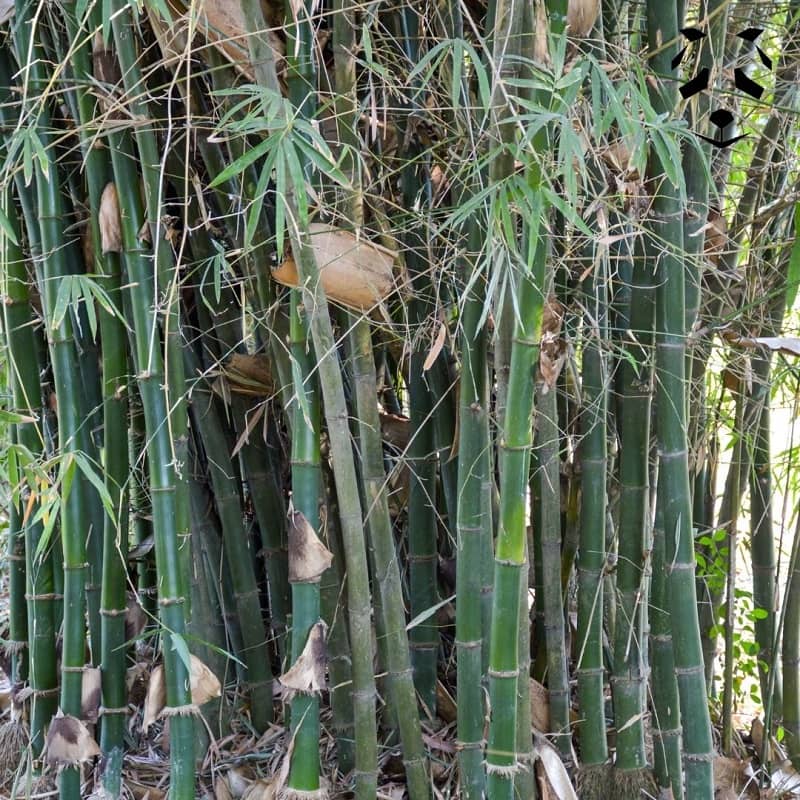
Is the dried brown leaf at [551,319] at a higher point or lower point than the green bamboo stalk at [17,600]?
higher

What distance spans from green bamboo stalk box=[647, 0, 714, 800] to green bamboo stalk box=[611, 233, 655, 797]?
7 centimetres

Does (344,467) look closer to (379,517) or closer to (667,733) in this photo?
(379,517)

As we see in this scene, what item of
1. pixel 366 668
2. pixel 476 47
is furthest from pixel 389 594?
pixel 476 47

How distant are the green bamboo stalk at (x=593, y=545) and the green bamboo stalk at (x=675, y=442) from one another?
106 mm

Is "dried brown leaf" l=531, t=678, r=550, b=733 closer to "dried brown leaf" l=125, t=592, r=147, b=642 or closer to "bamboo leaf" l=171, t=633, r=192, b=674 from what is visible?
"bamboo leaf" l=171, t=633, r=192, b=674

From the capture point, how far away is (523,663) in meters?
1.43

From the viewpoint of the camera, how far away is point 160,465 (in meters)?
1.50

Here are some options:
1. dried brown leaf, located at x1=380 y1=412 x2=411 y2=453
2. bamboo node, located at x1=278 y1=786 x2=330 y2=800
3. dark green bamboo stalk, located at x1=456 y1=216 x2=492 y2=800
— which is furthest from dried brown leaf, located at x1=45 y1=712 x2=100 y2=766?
dried brown leaf, located at x1=380 y1=412 x2=411 y2=453

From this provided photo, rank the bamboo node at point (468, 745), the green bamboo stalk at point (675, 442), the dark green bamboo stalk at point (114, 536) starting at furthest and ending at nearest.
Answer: the dark green bamboo stalk at point (114, 536)
the bamboo node at point (468, 745)
the green bamboo stalk at point (675, 442)

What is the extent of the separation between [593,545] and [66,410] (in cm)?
94

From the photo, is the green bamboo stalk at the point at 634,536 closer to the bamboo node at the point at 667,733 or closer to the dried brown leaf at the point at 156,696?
the bamboo node at the point at 667,733

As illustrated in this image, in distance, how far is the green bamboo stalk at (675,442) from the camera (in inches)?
55.1

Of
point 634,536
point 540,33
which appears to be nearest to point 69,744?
point 634,536

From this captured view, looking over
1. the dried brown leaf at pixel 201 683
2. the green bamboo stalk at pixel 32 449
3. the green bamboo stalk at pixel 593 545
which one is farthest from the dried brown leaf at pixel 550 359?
the green bamboo stalk at pixel 32 449
